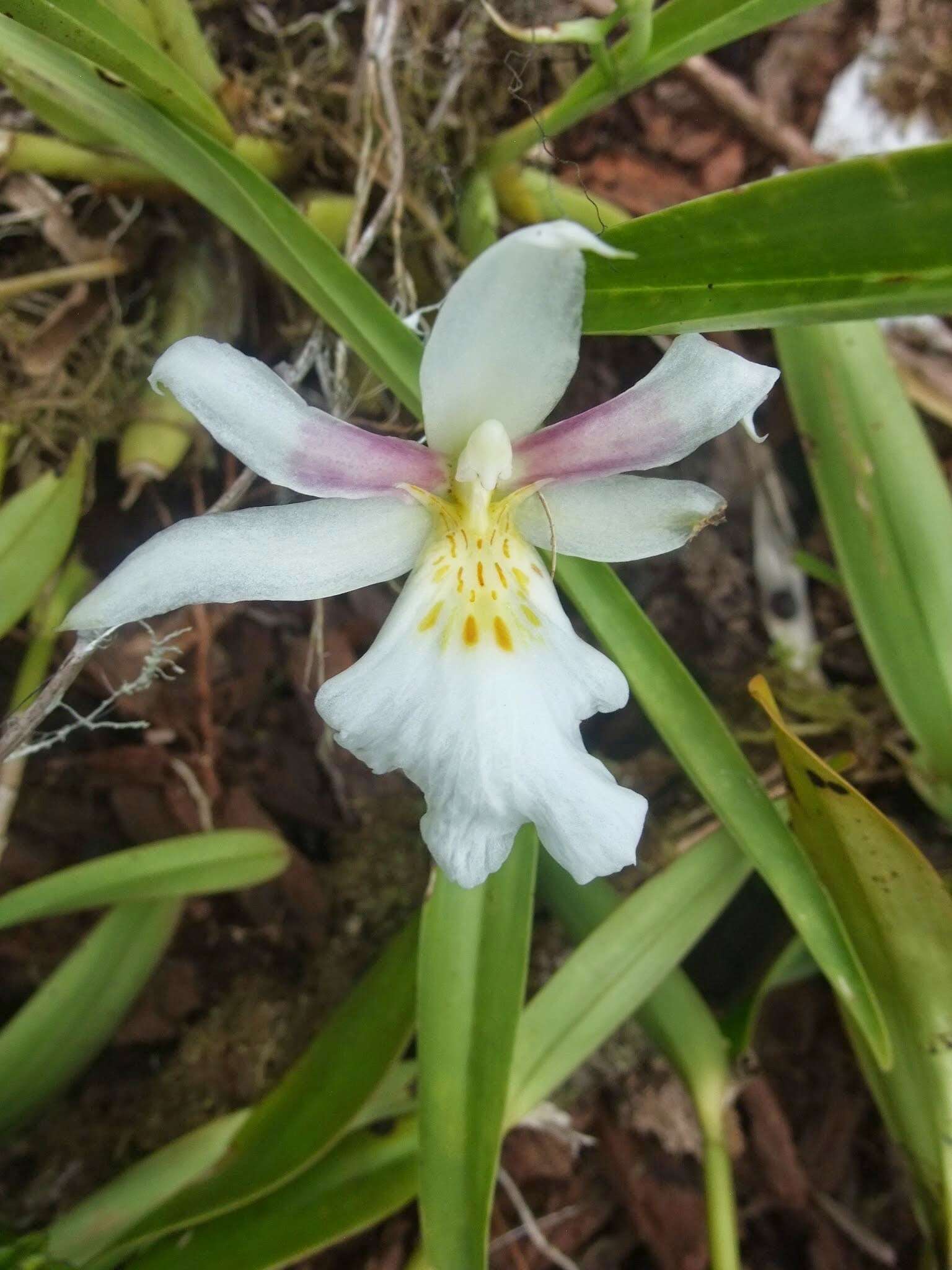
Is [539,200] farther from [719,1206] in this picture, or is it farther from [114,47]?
[719,1206]

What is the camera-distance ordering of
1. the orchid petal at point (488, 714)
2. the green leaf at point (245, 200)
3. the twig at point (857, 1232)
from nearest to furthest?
the orchid petal at point (488, 714) < the green leaf at point (245, 200) < the twig at point (857, 1232)

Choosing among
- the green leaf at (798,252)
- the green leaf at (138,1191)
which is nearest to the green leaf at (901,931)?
the green leaf at (798,252)

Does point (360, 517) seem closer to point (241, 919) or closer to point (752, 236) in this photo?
point (752, 236)

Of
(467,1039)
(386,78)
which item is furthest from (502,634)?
(386,78)

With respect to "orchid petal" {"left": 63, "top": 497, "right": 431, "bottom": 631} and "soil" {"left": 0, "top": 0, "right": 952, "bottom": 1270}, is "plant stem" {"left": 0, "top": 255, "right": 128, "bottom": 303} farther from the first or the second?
"orchid petal" {"left": 63, "top": 497, "right": 431, "bottom": 631}

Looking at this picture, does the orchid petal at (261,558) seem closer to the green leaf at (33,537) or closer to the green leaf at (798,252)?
the green leaf at (798,252)

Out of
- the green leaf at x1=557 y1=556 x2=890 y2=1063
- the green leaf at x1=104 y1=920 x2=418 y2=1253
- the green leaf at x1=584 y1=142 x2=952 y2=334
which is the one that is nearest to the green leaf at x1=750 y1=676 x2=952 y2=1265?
the green leaf at x1=557 y1=556 x2=890 y2=1063
